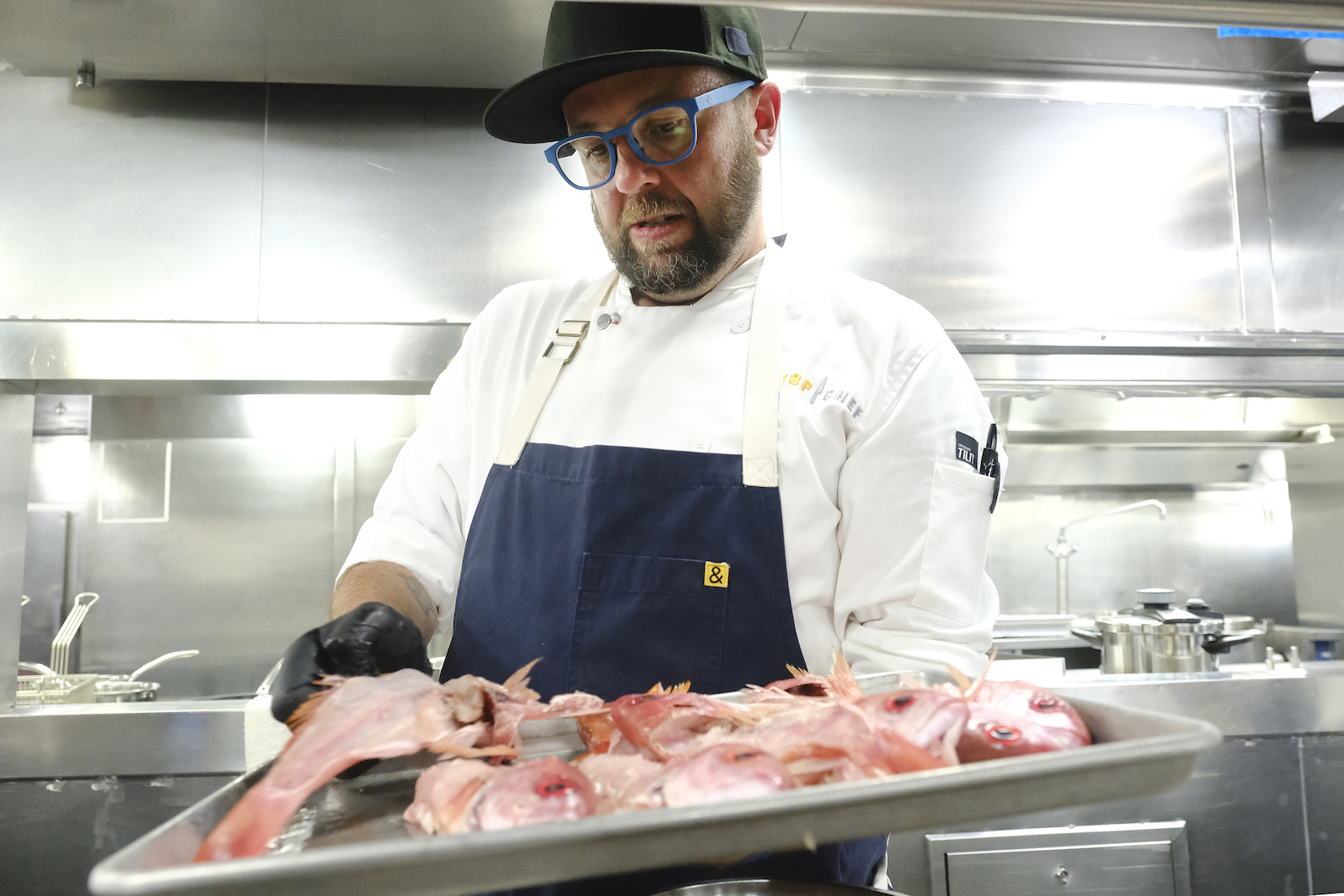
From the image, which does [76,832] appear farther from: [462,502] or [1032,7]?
[1032,7]

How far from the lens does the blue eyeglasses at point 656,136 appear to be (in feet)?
4.13

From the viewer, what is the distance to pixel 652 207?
53.1 inches

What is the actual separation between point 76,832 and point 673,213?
7.47ft

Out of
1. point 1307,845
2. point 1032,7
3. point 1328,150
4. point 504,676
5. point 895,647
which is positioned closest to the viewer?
point 1032,7

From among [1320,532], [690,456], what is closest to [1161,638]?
[1320,532]

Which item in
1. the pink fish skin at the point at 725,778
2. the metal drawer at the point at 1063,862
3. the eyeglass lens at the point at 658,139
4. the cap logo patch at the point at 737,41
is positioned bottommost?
the metal drawer at the point at 1063,862

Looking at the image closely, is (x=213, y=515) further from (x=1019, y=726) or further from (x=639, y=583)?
(x=1019, y=726)

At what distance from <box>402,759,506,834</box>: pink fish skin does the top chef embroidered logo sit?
0.75 m

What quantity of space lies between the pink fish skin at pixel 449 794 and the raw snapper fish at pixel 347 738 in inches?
1.6

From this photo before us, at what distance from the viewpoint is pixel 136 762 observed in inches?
91.1

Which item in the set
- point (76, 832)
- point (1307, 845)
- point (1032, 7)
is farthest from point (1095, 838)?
point (76, 832)

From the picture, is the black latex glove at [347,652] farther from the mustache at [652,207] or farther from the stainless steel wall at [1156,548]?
the stainless steel wall at [1156,548]

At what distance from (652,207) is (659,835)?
3.41 feet

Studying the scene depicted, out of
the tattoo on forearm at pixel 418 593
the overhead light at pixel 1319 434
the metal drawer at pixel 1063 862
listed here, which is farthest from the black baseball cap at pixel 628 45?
the overhead light at pixel 1319 434
